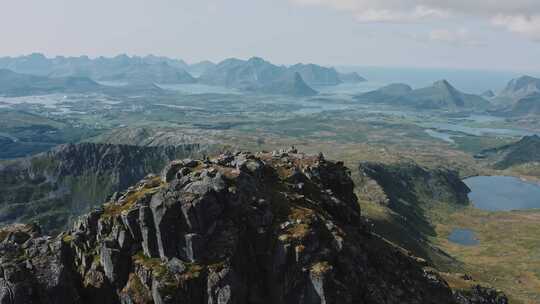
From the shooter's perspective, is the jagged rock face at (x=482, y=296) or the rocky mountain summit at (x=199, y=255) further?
the jagged rock face at (x=482, y=296)

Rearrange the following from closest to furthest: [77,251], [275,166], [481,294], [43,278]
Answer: [43,278]
[77,251]
[275,166]
[481,294]

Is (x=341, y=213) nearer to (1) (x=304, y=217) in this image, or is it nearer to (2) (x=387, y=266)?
(2) (x=387, y=266)

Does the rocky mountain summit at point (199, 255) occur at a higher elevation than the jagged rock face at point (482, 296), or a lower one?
higher

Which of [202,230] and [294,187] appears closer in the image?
[202,230]

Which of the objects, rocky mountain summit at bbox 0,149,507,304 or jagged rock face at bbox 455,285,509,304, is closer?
rocky mountain summit at bbox 0,149,507,304

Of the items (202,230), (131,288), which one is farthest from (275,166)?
(131,288)

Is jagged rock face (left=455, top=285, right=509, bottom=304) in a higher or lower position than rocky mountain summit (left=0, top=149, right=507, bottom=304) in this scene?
lower

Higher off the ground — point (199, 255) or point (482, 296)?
point (199, 255)

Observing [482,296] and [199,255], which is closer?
[199,255]
